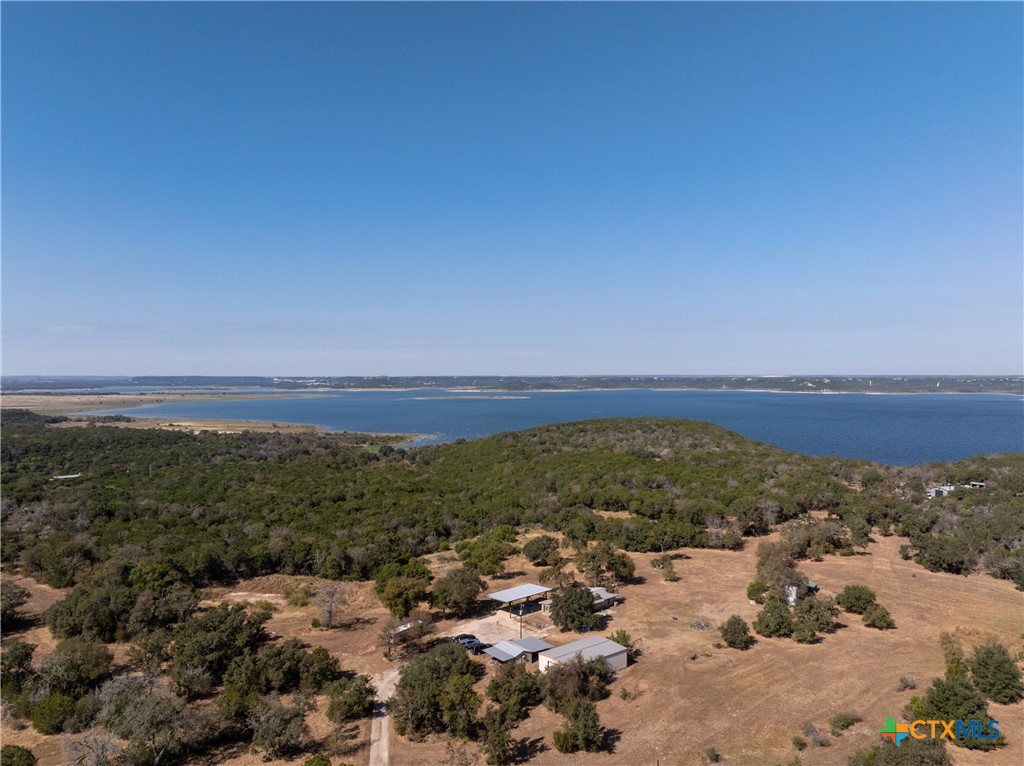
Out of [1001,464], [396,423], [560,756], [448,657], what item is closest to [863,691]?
[560,756]

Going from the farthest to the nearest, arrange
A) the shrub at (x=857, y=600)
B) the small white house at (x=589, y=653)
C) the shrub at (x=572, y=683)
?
the shrub at (x=857, y=600) < the small white house at (x=589, y=653) < the shrub at (x=572, y=683)

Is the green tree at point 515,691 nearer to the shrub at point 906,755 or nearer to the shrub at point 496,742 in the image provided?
the shrub at point 496,742

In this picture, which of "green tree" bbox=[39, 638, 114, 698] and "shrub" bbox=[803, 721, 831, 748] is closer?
"shrub" bbox=[803, 721, 831, 748]

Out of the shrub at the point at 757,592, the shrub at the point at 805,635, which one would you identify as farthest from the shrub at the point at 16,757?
the shrub at the point at 757,592

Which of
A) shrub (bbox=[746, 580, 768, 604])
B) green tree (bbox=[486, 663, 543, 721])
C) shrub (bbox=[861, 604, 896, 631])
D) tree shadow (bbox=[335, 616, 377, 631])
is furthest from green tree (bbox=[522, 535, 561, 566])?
shrub (bbox=[861, 604, 896, 631])

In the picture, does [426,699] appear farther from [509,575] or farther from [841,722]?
[509,575]

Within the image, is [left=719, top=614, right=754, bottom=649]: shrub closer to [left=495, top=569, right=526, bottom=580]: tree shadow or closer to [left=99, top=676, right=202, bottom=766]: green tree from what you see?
[left=495, top=569, right=526, bottom=580]: tree shadow

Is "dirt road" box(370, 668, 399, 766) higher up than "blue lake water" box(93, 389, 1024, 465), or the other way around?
"dirt road" box(370, 668, 399, 766)
